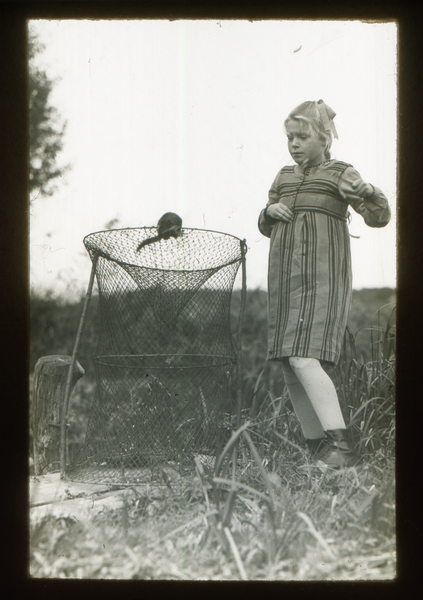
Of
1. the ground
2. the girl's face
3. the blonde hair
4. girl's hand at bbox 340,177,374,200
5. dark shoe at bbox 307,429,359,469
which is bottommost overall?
the ground

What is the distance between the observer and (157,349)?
3.07m

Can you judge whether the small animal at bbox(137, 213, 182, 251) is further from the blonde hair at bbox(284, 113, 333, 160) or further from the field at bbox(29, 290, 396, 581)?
the blonde hair at bbox(284, 113, 333, 160)

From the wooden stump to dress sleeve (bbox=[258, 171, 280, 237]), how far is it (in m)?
1.03

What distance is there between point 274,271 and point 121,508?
3.92ft

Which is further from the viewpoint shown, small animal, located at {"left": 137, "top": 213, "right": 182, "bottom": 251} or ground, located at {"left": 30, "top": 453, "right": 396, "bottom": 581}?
small animal, located at {"left": 137, "top": 213, "right": 182, "bottom": 251}

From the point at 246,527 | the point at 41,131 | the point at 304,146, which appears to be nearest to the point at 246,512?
the point at 246,527

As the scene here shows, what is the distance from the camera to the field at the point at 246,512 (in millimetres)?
2271

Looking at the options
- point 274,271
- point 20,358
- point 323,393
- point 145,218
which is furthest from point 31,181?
point 323,393

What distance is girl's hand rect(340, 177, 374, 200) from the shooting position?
2482 millimetres

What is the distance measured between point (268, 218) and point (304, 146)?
351 mm

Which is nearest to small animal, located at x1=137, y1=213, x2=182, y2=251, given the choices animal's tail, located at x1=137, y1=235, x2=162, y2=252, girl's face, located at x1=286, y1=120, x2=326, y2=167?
animal's tail, located at x1=137, y1=235, x2=162, y2=252

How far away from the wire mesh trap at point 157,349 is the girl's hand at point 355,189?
0.51 m

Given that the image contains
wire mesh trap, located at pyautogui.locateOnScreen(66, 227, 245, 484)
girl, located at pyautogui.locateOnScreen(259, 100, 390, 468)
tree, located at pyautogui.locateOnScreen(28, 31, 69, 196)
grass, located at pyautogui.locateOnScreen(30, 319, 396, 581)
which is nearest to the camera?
grass, located at pyautogui.locateOnScreen(30, 319, 396, 581)

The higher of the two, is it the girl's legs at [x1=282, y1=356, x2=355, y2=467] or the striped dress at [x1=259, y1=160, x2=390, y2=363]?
the striped dress at [x1=259, y1=160, x2=390, y2=363]
